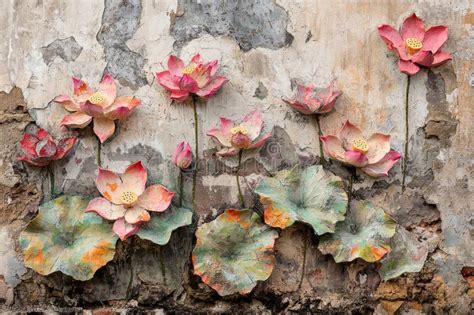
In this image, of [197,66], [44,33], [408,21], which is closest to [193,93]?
[197,66]

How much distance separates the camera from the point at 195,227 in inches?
120

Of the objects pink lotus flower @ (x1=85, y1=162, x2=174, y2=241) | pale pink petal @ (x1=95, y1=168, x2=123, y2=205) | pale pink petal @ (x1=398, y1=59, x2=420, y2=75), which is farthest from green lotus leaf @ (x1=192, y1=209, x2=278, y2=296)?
pale pink petal @ (x1=398, y1=59, x2=420, y2=75)

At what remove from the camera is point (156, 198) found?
3.00 meters

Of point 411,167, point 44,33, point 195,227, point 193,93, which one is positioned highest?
point 44,33

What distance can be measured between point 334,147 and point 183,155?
1.68ft

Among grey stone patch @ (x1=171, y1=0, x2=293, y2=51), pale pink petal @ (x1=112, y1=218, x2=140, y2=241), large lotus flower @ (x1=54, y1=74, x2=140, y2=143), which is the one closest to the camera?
pale pink petal @ (x1=112, y1=218, x2=140, y2=241)

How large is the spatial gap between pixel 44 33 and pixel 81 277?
0.86 metres

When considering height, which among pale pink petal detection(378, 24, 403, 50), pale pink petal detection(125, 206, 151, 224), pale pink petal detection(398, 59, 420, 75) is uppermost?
pale pink petal detection(378, 24, 403, 50)

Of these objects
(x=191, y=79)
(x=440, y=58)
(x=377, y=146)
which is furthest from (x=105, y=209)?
(x=440, y=58)

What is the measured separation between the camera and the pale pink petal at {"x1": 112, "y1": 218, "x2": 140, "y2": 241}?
2.92 metres

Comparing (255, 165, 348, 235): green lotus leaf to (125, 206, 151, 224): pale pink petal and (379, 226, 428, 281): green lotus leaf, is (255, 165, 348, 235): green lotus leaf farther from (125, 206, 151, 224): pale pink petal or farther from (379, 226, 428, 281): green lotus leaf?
(125, 206, 151, 224): pale pink petal

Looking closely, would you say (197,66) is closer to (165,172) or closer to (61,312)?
(165,172)

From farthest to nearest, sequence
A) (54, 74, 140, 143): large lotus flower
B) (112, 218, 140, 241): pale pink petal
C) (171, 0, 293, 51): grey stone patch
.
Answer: (171, 0, 293, 51): grey stone patch → (54, 74, 140, 143): large lotus flower → (112, 218, 140, 241): pale pink petal

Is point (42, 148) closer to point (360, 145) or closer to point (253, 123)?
point (253, 123)
